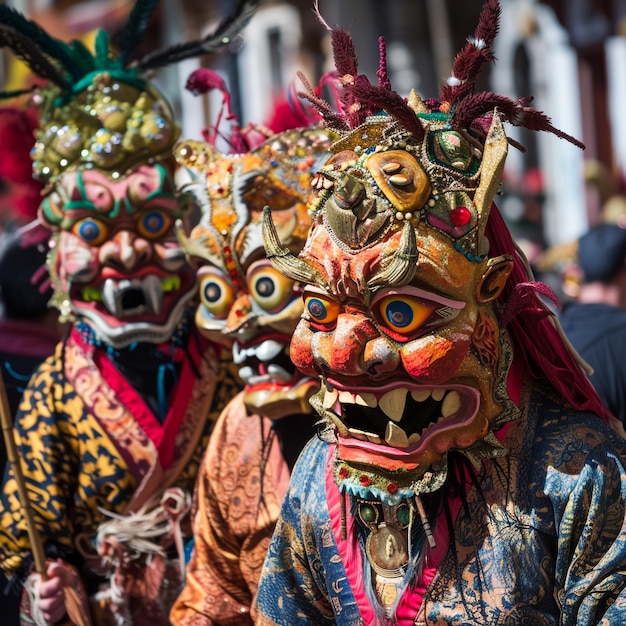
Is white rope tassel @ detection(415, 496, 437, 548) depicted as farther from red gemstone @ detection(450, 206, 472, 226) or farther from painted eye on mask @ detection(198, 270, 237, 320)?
painted eye on mask @ detection(198, 270, 237, 320)

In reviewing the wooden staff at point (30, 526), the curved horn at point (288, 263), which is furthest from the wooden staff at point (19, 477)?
the curved horn at point (288, 263)

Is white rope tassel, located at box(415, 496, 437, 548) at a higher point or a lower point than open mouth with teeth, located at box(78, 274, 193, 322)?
lower

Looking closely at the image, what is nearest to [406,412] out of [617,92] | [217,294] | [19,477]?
[217,294]

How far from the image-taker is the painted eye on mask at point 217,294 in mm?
2746

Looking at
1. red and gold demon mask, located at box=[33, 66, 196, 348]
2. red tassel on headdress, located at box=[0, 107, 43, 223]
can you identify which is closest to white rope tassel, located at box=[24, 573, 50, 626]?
red and gold demon mask, located at box=[33, 66, 196, 348]

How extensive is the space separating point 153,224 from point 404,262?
5.01 ft

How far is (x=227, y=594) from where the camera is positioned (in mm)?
2619

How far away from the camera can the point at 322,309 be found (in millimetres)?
Result: 1949

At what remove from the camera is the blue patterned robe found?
1880 millimetres

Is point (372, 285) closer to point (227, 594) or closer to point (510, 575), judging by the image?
point (510, 575)

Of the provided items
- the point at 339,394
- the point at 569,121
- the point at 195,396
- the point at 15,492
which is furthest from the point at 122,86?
the point at 569,121

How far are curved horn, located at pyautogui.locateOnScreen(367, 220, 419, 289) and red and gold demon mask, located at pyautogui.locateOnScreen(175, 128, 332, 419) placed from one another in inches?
30.4

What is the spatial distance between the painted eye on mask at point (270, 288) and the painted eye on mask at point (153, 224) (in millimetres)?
633

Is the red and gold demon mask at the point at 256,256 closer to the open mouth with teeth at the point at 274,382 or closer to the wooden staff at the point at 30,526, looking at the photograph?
the open mouth with teeth at the point at 274,382
